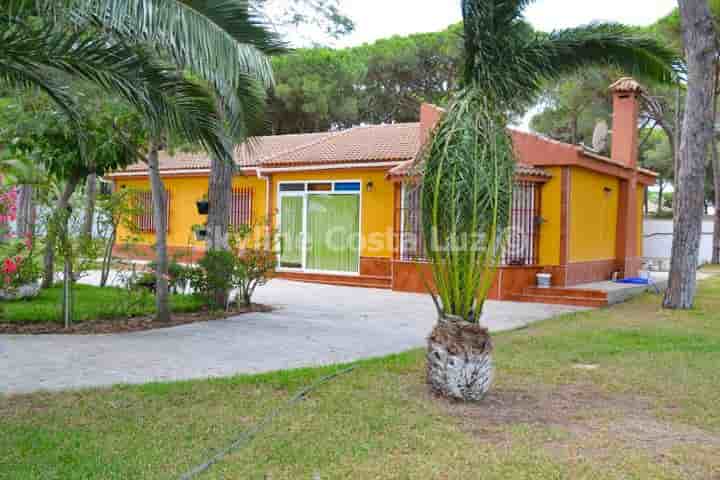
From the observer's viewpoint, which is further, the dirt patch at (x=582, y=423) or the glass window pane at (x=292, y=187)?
the glass window pane at (x=292, y=187)

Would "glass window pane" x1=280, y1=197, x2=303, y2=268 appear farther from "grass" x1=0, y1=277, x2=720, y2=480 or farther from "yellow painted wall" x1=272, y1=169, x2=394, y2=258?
"grass" x1=0, y1=277, x2=720, y2=480

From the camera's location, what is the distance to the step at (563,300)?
13625mm

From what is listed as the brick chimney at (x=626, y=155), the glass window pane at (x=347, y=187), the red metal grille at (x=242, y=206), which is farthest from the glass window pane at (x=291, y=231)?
the brick chimney at (x=626, y=155)

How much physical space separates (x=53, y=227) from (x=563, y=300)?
9.66 m

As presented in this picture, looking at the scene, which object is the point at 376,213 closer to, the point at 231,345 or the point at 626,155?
the point at 626,155

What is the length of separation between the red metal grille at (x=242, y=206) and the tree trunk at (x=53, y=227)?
687 centimetres

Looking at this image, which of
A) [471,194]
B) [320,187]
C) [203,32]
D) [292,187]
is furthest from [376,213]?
[203,32]

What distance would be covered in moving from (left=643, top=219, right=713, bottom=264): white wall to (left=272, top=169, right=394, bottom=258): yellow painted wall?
1254 centimetres

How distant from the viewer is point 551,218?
1457 cm

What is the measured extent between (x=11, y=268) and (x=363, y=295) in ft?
23.6

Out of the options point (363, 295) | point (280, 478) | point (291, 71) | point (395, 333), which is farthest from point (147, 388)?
point (291, 71)

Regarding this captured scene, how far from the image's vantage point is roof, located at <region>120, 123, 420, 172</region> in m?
17.4

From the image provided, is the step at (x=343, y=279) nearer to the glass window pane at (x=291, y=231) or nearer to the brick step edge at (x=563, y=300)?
the glass window pane at (x=291, y=231)

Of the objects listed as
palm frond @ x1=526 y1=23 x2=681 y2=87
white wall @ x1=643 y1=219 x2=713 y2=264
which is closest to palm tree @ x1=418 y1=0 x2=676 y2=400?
palm frond @ x1=526 y1=23 x2=681 y2=87
